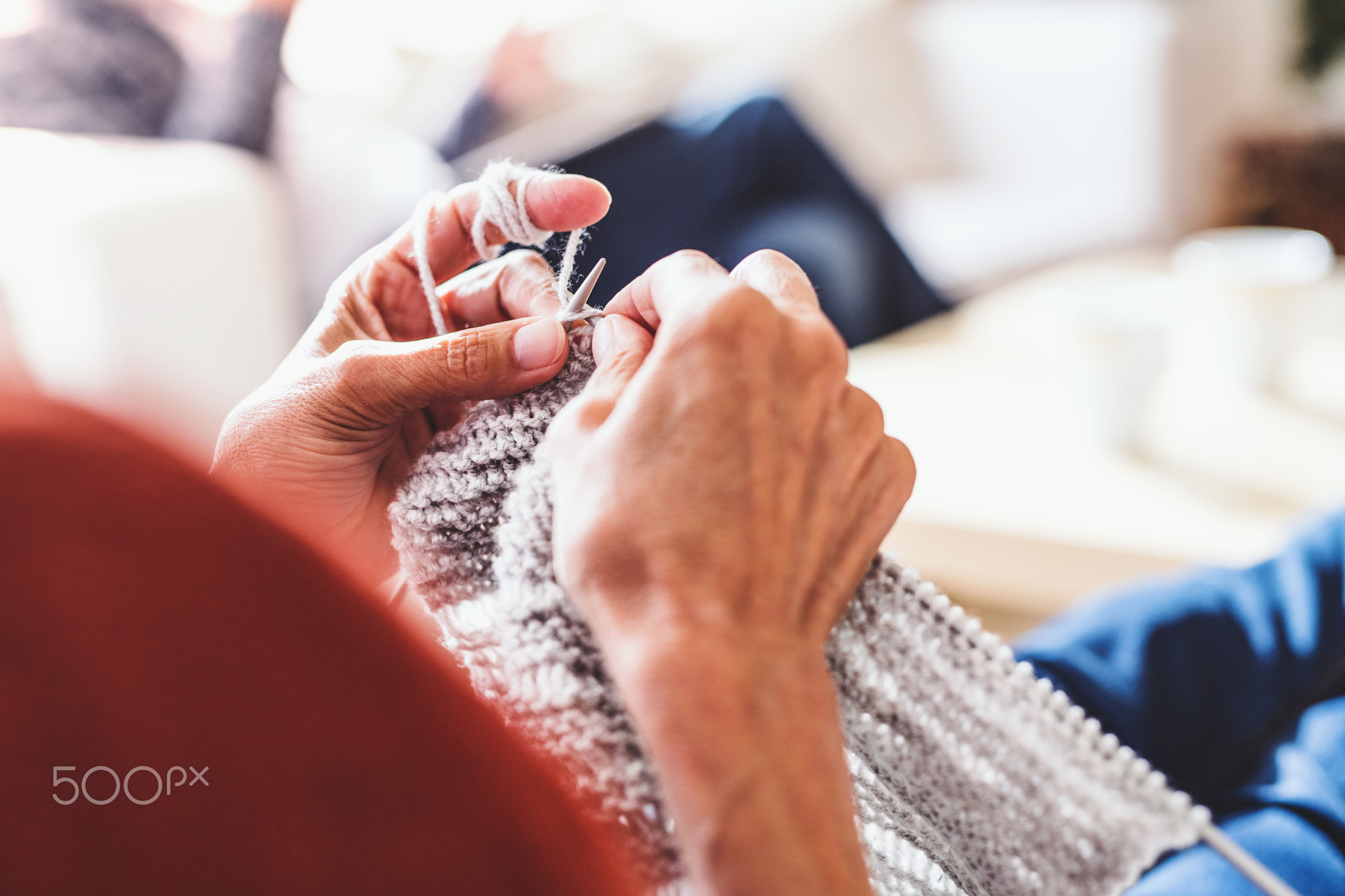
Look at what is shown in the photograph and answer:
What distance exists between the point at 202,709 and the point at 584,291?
22 cm

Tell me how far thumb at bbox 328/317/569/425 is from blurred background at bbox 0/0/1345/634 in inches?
2.6

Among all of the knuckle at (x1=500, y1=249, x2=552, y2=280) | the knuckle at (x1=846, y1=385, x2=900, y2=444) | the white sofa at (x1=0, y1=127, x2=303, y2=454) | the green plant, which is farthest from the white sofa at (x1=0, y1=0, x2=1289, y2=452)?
the green plant

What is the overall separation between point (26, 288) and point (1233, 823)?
3.15 feet

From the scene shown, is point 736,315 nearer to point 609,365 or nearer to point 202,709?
point 609,365

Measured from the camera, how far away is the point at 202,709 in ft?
0.69

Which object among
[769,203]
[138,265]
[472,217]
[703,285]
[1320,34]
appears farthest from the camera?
[1320,34]

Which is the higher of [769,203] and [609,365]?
[609,365]

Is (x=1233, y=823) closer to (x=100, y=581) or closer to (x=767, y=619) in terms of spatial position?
(x=767, y=619)

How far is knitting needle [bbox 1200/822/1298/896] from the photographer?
0.39m

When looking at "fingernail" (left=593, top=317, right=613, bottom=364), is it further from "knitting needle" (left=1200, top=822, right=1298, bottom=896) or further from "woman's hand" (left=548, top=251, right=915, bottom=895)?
"knitting needle" (left=1200, top=822, right=1298, bottom=896)

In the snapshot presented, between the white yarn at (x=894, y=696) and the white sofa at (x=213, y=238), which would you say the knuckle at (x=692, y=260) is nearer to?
the white yarn at (x=894, y=696)

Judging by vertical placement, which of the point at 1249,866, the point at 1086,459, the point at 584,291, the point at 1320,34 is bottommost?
the point at 1086,459

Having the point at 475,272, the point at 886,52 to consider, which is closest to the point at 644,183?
the point at 475,272

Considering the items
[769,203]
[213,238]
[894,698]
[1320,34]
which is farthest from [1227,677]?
[1320,34]
